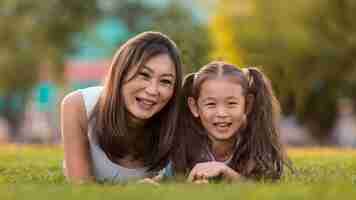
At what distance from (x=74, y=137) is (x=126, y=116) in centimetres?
41

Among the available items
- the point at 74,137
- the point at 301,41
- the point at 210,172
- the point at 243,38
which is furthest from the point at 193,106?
the point at 243,38

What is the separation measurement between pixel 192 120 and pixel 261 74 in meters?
0.64

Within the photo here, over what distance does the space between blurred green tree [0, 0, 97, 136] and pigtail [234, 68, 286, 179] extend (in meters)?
28.2

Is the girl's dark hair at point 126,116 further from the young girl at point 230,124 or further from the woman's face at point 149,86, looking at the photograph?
the young girl at point 230,124

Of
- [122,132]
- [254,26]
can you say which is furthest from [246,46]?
[122,132]

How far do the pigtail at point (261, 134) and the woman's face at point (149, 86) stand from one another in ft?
2.31

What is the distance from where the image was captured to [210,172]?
19.9ft

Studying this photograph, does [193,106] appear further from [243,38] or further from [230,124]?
[243,38]

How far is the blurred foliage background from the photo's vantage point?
2919 centimetres

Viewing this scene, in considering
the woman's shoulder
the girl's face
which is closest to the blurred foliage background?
the girl's face

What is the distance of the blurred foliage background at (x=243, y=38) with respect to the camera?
Result: 29188mm

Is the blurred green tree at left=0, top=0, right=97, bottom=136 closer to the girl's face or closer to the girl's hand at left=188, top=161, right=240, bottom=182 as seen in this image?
the girl's face

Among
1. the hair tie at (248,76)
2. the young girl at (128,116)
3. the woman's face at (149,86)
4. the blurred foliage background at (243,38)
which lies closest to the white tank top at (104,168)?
the young girl at (128,116)

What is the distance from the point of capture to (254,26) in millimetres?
30438
